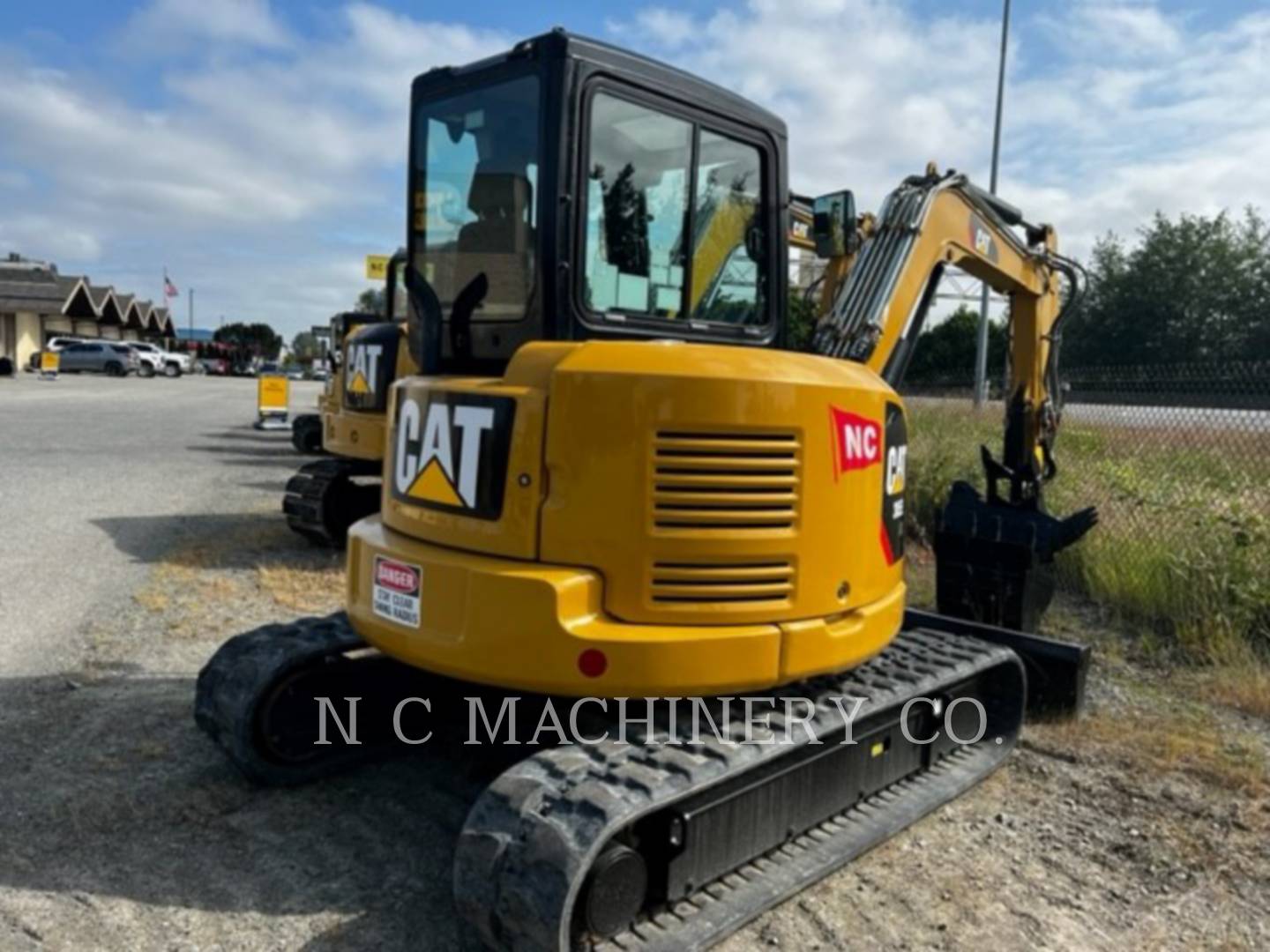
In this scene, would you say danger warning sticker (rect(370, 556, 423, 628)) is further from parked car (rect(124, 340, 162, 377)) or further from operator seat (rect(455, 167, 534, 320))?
parked car (rect(124, 340, 162, 377))

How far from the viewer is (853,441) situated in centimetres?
368

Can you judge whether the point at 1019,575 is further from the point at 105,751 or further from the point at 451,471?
the point at 105,751

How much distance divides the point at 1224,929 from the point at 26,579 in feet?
25.2

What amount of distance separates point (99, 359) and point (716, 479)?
5416 centimetres

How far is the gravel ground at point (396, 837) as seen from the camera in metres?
3.35

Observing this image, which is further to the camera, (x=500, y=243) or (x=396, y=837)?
(x=396, y=837)

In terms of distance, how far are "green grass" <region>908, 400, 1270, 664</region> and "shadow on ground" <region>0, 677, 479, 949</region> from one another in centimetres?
479

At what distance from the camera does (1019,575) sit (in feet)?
19.5

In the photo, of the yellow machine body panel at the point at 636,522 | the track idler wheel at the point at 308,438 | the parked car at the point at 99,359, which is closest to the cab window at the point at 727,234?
the yellow machine body panel at the point at 636,522

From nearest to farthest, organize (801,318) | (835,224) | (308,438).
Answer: (835,224)
(801,318)
(308,438)

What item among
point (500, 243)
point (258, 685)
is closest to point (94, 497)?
point (258, 685)

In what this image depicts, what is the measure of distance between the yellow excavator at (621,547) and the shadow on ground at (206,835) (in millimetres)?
226

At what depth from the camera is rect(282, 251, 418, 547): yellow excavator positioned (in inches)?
353

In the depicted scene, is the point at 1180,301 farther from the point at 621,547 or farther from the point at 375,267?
the point at 621,547
